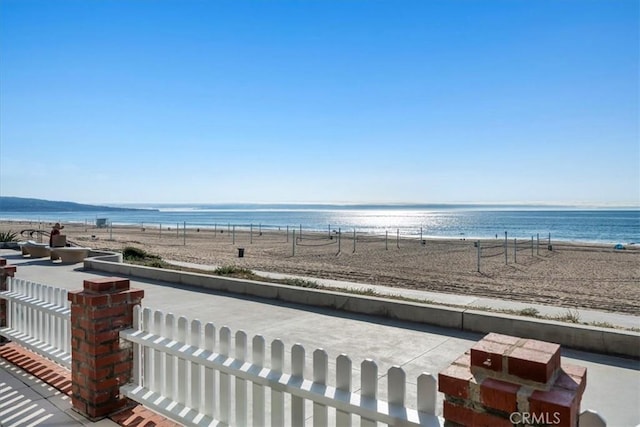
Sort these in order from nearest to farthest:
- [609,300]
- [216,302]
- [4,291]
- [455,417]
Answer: [455,417]
[4,291]
[216,302]
[609,300]

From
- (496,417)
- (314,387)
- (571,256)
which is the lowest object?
(571,256)

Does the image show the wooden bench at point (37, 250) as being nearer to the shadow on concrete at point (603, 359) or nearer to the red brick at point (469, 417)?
the shadow on concrete at point (603, 359)

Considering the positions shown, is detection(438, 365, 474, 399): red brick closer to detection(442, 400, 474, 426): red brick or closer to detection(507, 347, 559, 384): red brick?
detection(442, 400, 474, 426): red brick

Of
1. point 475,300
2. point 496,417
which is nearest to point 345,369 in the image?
point 496,417

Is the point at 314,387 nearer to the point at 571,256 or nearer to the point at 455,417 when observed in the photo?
the point at 455,417

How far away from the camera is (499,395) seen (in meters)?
1.67

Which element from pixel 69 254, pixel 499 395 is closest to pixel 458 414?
pixel 499 395

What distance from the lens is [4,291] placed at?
521 cm

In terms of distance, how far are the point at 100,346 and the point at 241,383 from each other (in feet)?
4.37

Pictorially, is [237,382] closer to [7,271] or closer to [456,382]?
[456,382]

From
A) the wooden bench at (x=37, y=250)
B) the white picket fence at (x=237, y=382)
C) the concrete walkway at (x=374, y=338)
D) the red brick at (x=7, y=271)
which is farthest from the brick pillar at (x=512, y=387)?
the wooden bench at (x=37, y=250)

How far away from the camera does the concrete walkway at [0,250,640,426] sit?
3.86 metres

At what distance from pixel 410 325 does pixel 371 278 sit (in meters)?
8.82

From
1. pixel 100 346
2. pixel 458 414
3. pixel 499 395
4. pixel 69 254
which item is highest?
pixel 499 395
